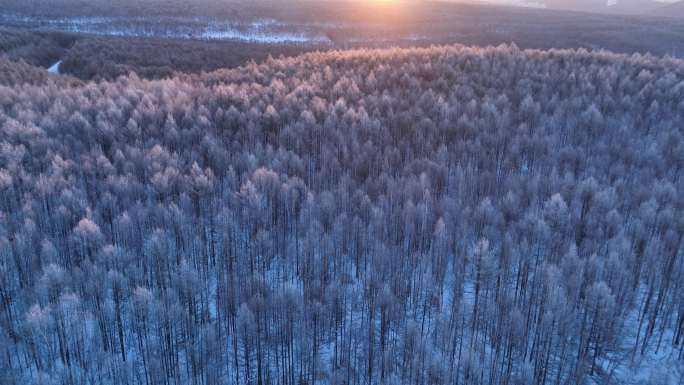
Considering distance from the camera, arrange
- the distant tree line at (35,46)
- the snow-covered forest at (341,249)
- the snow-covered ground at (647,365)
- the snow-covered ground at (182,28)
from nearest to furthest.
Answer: the snow-covered ground at (647,365), the snow-covered forest at (341,249), the distant tree line at (35,46), the snow-covered ground at (182,28)

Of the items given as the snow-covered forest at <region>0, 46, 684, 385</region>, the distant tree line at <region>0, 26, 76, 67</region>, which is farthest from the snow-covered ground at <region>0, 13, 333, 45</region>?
the snow-covered forest at <region>0, 46, 684, 385</region>

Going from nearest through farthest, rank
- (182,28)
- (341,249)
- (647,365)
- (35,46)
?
1. (647,365)
2. (341,249)
3. (35,46)
4. (182,28)

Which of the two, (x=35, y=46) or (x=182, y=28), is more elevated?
(x=182, y=28)

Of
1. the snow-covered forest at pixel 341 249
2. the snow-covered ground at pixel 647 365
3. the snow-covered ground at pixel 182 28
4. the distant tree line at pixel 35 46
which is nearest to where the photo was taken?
the snow-covered ground at pixel 647 365

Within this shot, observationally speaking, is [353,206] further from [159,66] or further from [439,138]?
[159,66]

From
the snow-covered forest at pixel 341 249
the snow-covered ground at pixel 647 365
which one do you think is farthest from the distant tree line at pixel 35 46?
the snow-covered ground at pixel 647 365

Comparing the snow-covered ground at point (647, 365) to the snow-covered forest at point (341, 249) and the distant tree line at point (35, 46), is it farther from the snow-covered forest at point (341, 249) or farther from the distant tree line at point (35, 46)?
the distant tree line at point (35, 46)

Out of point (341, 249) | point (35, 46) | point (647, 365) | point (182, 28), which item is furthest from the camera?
point (182, 28)

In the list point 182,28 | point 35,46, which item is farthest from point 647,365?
point 182,28

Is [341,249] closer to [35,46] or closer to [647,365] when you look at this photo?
[647,365]
